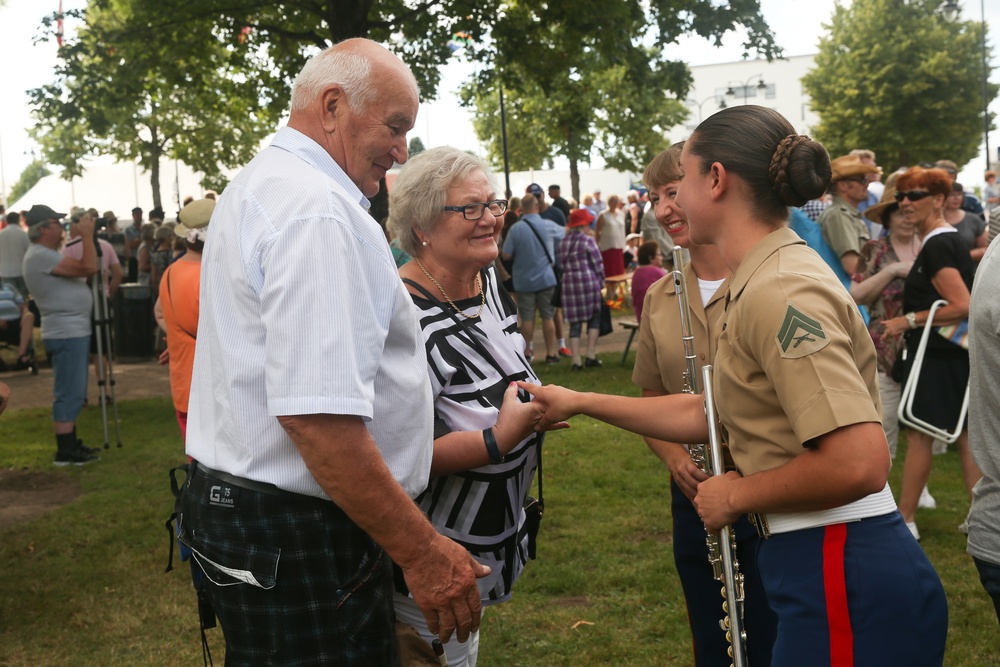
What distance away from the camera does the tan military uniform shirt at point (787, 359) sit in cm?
194

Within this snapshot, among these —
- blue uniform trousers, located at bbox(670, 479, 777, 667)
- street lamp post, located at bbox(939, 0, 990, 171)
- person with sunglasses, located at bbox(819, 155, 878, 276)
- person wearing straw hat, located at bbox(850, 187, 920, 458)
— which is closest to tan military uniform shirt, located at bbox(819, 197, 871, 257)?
person with sunglasses, located at bbox(819, 155, 878, 276)

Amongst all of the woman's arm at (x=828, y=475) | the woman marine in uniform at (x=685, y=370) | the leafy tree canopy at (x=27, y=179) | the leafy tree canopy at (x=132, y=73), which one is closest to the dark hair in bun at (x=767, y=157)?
the woman's arm at (x=828, y=475)

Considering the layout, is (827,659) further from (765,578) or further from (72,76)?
(72,76)

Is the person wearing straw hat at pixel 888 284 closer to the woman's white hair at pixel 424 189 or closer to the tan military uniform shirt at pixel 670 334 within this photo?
the tan military uniform shirt at pixel 670 334

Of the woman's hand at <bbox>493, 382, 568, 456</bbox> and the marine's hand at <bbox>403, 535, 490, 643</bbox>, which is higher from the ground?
the woman's hand at <bbox>493, 382, 568, 456</bbox>

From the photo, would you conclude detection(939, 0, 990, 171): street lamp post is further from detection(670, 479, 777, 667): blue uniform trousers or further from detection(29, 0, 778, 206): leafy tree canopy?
detection(670, 479, 777, 667): blue uniform trousers

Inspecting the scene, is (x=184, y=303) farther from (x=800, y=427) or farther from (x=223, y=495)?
(x=800, y=427)

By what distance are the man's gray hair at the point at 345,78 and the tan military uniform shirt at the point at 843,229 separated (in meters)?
5.33

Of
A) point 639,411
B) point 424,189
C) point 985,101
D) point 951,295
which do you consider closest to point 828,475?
point 639,411

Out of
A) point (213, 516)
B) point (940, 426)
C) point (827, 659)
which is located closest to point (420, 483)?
point (213, 516)

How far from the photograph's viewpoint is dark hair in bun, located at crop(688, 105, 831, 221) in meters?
2.16

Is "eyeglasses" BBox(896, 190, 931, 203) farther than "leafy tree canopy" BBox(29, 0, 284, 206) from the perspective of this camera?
No

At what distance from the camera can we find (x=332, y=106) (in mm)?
2426

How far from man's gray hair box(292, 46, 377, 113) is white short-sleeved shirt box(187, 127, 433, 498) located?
0.13m
